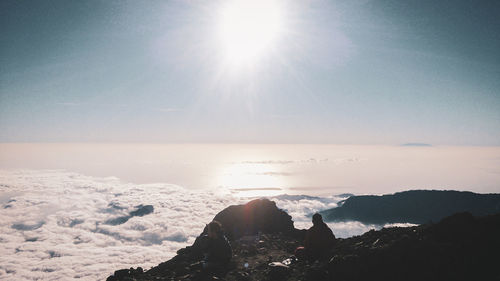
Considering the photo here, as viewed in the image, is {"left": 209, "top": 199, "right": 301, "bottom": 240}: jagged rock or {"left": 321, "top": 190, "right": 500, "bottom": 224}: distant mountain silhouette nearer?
{"left": 209, "top": 199, "right": 301, "bottom": 240}: jagged rock

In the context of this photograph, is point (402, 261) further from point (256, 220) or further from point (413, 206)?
point (413, 206)

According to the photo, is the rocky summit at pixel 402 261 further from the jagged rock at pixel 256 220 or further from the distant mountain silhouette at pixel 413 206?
the distant mountain silhouette at pixel 413 206

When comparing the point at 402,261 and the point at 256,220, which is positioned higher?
the point at 402,261

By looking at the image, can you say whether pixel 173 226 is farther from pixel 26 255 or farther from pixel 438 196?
pixel 438 196

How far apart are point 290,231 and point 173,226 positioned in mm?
167086

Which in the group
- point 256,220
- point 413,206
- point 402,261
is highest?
point 402,261

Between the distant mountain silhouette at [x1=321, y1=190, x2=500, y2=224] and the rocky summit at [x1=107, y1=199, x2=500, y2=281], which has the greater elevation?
the rocky summit at [x1=107, y1=199, x2=500, y2=281]

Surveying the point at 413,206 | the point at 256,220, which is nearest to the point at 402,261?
the point at 256,220

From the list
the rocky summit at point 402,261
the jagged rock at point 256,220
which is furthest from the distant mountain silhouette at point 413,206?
the rocky summit at point 402,261

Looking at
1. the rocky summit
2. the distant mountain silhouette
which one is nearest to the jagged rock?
the rocky summit

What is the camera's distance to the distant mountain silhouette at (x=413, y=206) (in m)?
151

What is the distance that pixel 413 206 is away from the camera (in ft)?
572

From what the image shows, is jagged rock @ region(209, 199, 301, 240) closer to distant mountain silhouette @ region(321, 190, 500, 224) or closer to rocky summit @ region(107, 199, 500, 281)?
rocky summit @ region(107, 199, 500, 281)

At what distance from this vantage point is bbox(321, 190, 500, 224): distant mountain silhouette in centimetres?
15125
